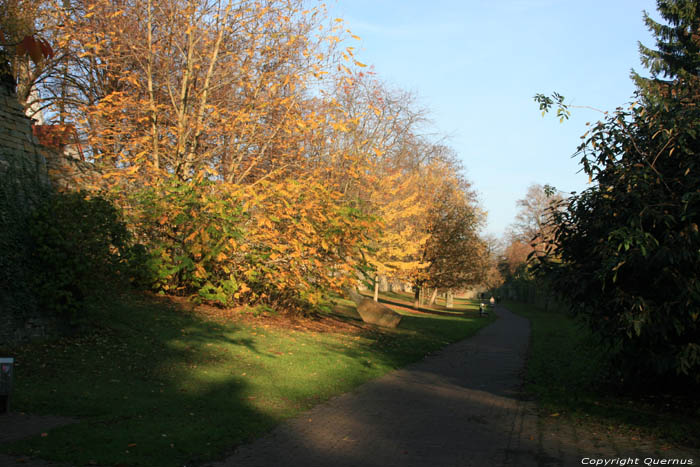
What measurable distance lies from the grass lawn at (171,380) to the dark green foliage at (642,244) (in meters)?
4.54

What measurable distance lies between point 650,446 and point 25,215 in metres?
10.6

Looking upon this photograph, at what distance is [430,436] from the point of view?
668cm

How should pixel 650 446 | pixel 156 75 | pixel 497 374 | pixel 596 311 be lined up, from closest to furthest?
pixel 650 446 → pixel 596 311 → pixel 497 374 → pixel 156 75

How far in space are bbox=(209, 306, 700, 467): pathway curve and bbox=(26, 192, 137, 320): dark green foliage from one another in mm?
4989

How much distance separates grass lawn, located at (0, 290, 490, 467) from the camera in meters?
5.66

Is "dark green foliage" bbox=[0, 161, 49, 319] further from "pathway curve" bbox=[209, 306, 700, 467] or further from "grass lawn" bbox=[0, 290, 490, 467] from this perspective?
"pathway curve" bbox=[209, 306, 700, 467]

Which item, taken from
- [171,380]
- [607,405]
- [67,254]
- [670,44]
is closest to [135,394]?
[171,380]

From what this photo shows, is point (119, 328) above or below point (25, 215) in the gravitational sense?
below

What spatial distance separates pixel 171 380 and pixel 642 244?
7.09m

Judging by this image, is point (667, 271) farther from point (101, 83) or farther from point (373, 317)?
point (101, 83)

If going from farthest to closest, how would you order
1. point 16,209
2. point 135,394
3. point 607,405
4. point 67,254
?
point 16,209 < point 67,254 < point 607,405 < point 135,394

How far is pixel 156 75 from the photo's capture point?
20.1 meters

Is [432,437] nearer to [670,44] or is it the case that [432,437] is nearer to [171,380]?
[171,380]

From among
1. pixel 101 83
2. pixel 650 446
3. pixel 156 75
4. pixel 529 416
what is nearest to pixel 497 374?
pixel 529 416
